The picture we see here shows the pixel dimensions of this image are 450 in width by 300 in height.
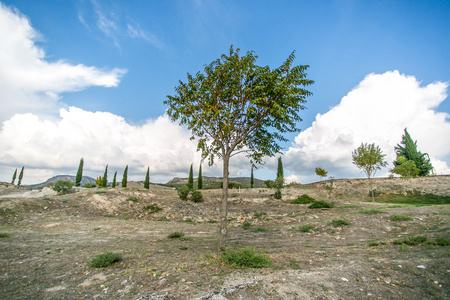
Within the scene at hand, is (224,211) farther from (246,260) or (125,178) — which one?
(125,178)

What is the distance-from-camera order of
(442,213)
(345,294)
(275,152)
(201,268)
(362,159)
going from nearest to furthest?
(345,294) → (201,268) → (275,152) → (442,213) → (362,159)

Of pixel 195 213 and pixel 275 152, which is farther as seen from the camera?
pixel 195 213

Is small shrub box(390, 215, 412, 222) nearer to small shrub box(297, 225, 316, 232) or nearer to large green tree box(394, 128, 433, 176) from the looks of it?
small shrub box(297, 225, 316, 232)

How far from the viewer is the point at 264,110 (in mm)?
8070

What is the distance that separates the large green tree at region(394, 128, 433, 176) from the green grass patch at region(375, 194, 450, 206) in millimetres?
16963

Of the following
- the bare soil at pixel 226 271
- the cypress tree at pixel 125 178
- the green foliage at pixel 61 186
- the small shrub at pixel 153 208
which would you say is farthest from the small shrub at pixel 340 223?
the cypress tree at pixel 125 178

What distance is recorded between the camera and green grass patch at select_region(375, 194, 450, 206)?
30.2m

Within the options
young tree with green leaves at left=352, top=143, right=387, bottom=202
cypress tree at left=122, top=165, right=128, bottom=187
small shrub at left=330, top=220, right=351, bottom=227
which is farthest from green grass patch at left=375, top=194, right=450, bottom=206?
cypress tree at left=122, top=165, right=128, bottom=187

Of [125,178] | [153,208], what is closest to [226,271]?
[153,208]

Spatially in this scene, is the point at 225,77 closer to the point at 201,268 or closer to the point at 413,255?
the point at 201,268

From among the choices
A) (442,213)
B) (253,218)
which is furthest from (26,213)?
(442,213)

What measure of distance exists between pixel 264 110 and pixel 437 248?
7.92 metres

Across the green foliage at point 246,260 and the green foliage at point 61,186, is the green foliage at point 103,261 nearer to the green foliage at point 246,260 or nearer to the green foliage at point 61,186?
the green foliage at point 246,260

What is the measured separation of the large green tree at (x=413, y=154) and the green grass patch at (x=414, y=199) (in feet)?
55.7
